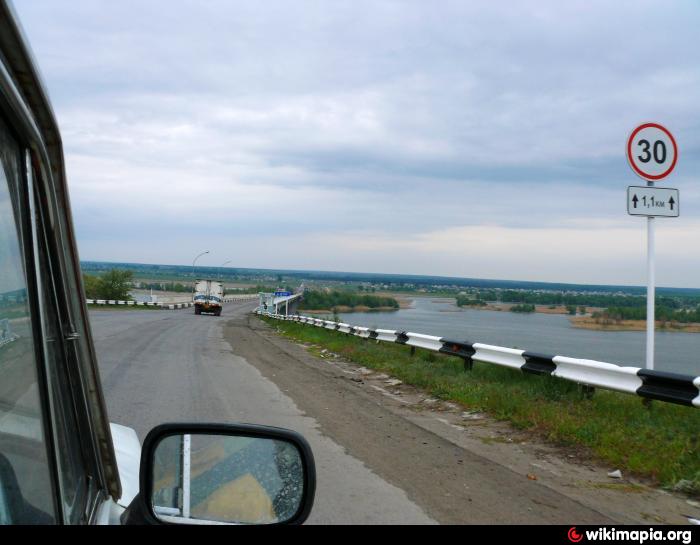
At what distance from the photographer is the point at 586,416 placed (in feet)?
28.6

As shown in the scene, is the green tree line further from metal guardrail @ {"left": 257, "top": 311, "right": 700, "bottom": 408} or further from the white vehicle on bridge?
the white vehicle on bridge

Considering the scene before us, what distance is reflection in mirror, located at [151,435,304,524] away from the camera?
228cm

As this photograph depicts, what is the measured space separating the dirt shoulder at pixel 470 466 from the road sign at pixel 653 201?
3.24 meters

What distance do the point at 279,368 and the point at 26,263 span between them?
45.4 ft

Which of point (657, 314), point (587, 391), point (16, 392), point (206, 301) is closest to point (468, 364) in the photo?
point (657, 314)

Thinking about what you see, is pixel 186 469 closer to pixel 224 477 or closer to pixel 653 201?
pixel 224 477

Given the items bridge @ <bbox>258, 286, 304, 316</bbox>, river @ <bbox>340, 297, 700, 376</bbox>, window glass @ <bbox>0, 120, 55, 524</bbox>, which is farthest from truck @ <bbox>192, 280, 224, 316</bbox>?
window glass @ <bbox>0, 120, 55, 524</bbox>

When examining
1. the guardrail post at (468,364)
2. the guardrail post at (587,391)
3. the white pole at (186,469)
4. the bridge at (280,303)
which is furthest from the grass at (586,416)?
the bridge at (280,303)

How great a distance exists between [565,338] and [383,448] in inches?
447

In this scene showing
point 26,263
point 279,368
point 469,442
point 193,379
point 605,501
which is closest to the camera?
point 26,263

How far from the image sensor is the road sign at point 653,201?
910 cm

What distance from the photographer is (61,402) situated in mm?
2172
